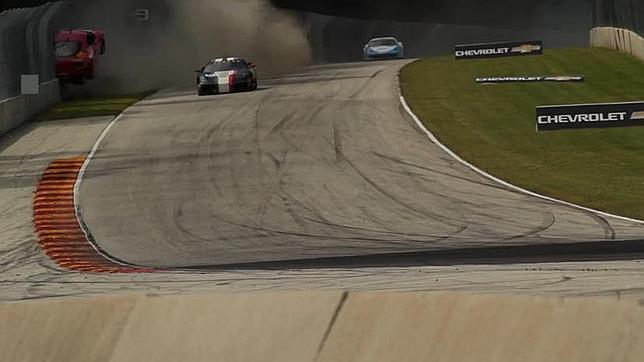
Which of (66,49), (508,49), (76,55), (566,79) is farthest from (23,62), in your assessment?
(508,49)

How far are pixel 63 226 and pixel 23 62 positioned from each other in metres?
17.7

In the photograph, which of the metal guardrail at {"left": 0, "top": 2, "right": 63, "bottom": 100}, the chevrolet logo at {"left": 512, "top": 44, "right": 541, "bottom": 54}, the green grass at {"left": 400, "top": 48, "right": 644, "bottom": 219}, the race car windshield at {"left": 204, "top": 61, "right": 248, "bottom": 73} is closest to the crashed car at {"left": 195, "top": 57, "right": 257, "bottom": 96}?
the race car windshield at {"left": 204, "top": 61, "right": 248, "bottom": 73}

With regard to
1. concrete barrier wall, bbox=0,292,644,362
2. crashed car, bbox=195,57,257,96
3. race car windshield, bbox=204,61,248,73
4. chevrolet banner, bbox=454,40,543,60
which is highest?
concrete barrier wall, bbox=0,292,644,362

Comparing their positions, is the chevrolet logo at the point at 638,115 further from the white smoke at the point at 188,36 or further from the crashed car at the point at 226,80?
the white smoke at the point at 188,36

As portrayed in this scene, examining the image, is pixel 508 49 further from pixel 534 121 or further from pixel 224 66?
pixel 534 121

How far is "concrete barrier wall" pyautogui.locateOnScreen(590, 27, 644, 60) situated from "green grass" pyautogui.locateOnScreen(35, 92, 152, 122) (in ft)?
53.7

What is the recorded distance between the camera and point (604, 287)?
9664 millimetres

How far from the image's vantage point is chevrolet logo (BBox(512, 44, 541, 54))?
1816 inches

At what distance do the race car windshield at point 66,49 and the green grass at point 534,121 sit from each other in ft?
41.8

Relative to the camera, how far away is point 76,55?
1891 inches

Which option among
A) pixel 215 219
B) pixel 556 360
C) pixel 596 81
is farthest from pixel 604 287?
pixel 596 81

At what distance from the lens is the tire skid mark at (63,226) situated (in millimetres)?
16922

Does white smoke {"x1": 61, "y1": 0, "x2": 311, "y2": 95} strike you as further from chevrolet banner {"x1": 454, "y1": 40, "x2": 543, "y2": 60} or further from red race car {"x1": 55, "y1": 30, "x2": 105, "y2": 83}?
chevrolet banner {"x1": 454, "y1": 40, "x2": 543, "y2": 60}

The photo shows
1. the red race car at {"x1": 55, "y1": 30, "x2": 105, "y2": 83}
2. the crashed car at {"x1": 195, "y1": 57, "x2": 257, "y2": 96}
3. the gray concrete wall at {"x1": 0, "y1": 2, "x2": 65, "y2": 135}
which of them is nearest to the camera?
the gray concrete wall at {"x1": 0, "y1": 2, "x2": 65, "y2": 135}
